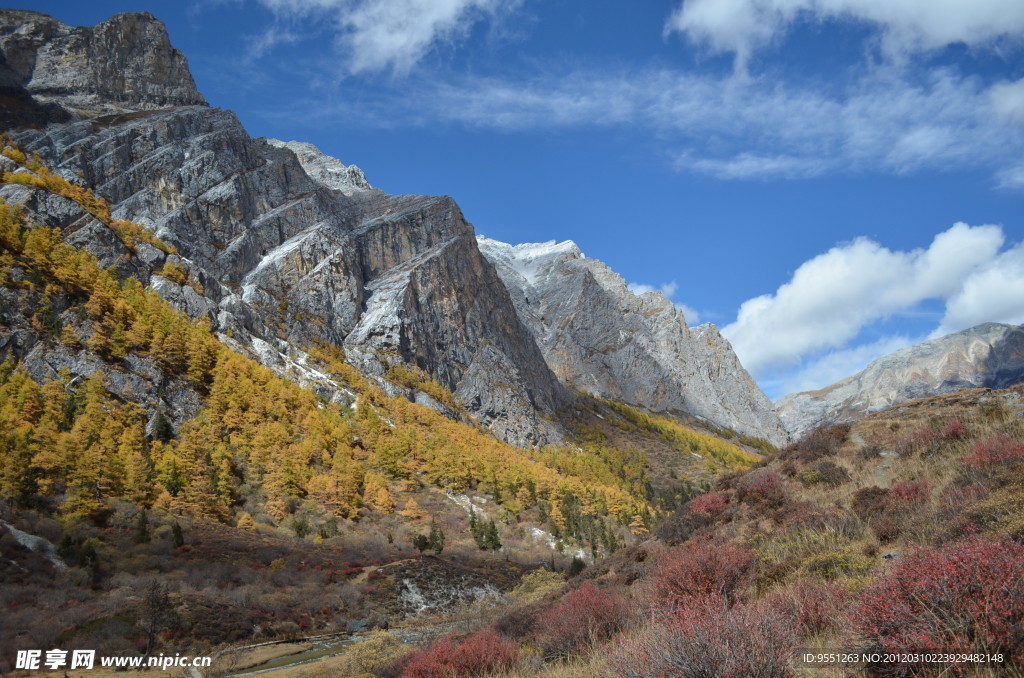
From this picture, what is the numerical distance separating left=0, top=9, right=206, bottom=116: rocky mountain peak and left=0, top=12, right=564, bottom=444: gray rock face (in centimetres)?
109

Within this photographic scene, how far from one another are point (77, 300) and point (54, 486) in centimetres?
3356

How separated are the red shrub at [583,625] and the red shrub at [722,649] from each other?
190 inches

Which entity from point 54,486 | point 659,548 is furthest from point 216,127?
point 659,548

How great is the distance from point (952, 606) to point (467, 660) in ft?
29.4

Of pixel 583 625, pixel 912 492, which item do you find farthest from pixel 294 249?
pixel 912 492

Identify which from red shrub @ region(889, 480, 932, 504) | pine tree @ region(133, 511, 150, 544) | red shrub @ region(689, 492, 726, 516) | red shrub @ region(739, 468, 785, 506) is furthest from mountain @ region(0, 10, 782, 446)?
red shrub @ region(889, 480, 932, 504)

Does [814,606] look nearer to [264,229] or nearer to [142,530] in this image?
[142,530]

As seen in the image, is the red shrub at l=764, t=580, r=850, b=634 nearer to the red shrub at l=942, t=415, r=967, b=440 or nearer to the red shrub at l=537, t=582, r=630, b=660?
the red shrub at l=537, t=582, r=630, b=660

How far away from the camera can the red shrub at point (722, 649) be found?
508 centimetres

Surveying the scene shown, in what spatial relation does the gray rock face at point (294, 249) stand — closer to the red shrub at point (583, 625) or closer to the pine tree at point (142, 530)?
the pine tree at point (142, 530)

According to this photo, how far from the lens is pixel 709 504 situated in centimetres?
1875

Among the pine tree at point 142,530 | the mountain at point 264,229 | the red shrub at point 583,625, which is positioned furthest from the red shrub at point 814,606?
the mountain at point 264,229

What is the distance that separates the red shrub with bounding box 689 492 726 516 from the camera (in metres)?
18.3

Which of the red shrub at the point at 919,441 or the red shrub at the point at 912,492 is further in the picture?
the red shrub at the point at 919,441
